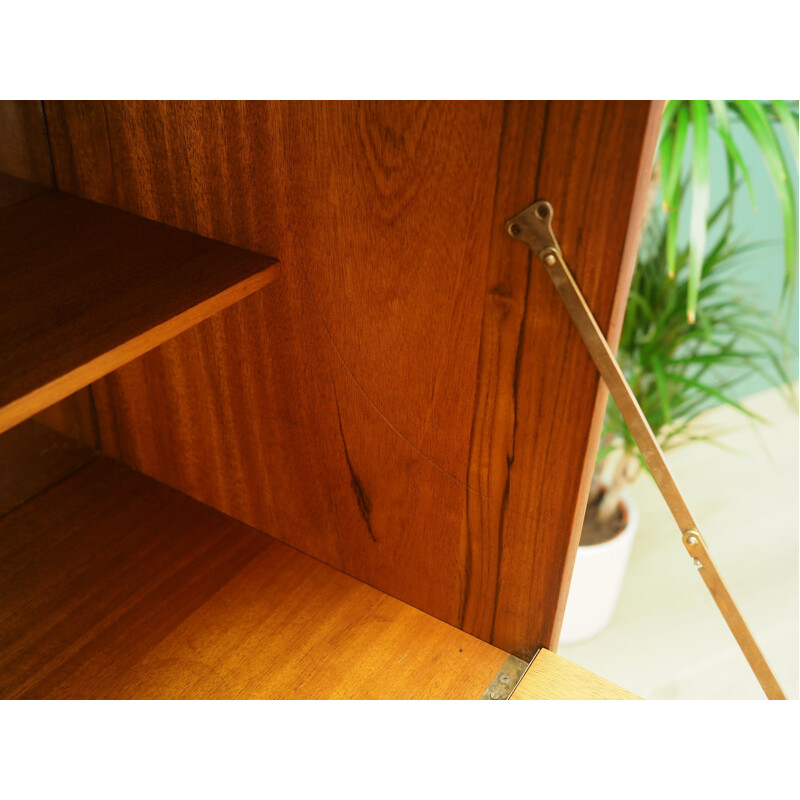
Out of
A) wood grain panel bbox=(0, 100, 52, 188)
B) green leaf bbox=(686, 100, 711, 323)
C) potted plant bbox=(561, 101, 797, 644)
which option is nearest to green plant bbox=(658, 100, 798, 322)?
green leaf bbox=(686, 100, 711, 323)

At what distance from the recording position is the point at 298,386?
2.60ft

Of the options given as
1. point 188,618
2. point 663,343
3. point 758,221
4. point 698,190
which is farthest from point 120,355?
point 758,221

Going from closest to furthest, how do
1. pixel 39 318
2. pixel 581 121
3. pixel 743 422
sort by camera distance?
pixel 581 121 < pixel 39 318 < pixel 743 422

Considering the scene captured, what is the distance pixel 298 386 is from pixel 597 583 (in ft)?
3.38

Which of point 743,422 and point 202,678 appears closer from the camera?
point 202,678

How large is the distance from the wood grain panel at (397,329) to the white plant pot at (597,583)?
800 millimetres

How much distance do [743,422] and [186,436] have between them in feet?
5.61

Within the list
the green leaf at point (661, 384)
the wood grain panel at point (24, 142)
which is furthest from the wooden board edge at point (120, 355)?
the green leaf at point (661, 384)

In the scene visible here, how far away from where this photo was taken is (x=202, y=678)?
781 millimetres

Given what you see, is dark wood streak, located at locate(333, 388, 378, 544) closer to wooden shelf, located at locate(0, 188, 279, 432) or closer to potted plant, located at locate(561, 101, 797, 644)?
wooden shelf, located at locate(0, 188, 279, 432)

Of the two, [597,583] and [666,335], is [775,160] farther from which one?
[597,583]

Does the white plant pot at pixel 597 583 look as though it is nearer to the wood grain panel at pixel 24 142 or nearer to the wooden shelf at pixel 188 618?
the wooden shelf at pixel 188 618
